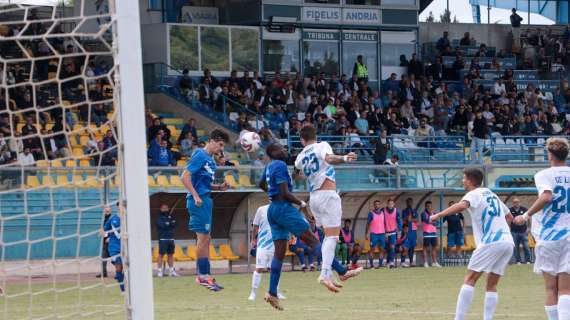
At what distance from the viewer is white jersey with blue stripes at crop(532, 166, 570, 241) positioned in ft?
35.5

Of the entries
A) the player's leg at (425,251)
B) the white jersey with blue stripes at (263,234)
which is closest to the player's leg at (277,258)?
the white jersey with blue stripes at (263,234)

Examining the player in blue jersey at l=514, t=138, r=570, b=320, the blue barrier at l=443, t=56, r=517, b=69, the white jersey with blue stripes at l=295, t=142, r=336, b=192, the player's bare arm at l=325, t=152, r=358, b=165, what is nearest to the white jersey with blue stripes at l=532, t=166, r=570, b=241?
the player in blue jersey at l=514, t=138, r=570, b=320

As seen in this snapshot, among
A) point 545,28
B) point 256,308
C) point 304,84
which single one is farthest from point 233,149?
point 545,28

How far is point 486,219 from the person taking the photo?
11508 mm

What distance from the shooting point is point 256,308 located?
15.3m

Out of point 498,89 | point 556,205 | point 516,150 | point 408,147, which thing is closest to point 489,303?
point 556,205

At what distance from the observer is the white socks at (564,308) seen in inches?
410

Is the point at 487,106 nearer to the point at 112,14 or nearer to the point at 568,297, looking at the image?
the point at 568,297

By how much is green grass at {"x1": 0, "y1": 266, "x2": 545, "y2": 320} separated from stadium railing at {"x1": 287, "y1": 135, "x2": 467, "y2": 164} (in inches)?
304

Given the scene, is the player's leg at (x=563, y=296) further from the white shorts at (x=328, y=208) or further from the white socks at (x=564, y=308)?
the white shorts at (x=328, y=208)

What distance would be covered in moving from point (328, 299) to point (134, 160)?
10357mm

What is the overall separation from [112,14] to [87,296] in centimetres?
1113

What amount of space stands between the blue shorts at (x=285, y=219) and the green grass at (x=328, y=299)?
3.71 feet

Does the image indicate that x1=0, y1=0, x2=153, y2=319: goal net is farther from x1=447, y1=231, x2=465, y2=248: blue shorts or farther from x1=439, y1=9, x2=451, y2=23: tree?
x1=439, y1=9, x2=451, y2=23: tree
